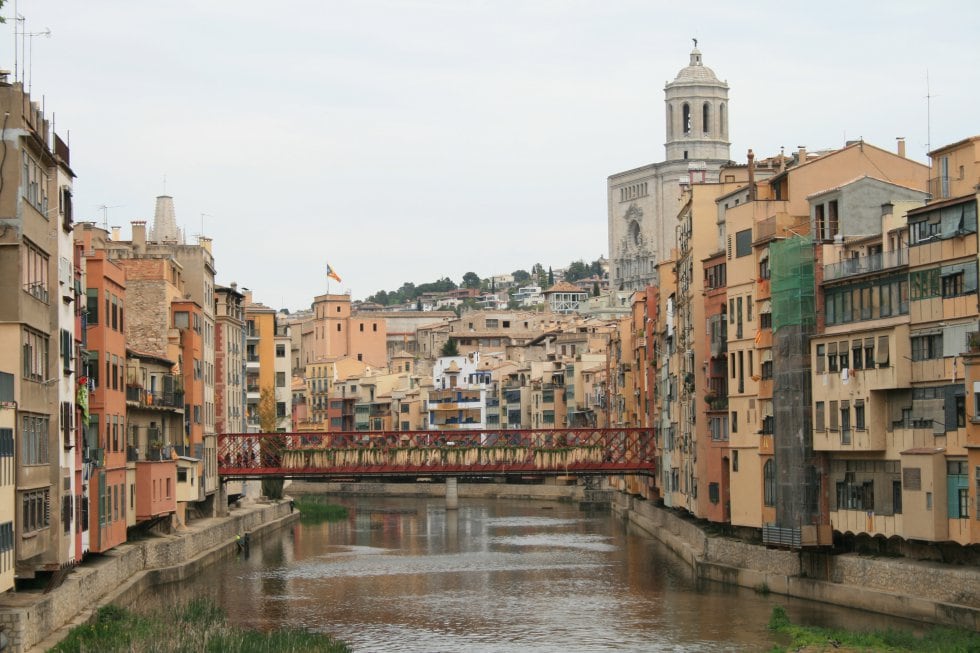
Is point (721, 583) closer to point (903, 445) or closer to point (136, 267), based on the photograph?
point (903, 445)

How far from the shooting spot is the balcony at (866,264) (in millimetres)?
45266

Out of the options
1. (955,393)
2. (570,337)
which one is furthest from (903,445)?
(570,337)

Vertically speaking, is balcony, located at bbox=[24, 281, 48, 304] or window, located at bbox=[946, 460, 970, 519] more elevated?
balcony, located at bbox=[24, 281, 48, 304]

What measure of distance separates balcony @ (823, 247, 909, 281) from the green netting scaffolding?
0.71m

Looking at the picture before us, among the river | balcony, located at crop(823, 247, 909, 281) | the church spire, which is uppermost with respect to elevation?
the church spire

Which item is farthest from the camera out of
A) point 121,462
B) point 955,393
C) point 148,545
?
point 148,545

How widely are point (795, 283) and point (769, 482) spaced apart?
6.89 meters

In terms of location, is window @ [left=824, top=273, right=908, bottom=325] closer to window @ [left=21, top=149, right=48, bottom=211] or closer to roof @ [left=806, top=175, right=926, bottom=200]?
roof @ [left=806, top=175, right=926, bottom=200]

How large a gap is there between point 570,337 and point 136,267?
3645 inches

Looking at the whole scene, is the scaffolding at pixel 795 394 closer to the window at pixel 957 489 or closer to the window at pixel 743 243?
the window at pixel 743 243

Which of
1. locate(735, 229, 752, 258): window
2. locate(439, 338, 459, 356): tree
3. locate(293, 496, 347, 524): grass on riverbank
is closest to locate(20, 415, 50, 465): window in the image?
locate(735, 229, 752, 258): window

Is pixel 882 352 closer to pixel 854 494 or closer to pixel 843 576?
pixel 854 494

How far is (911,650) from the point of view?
37.8 metres

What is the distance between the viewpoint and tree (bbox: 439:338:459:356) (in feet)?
638
